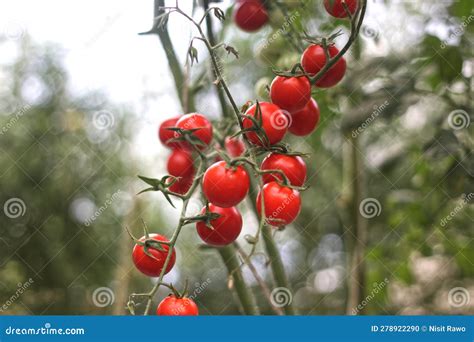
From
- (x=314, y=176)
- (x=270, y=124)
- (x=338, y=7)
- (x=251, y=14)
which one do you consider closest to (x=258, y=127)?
(x=270, y=124)

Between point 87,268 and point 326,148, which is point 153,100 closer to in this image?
point 326,148

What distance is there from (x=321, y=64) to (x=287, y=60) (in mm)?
296

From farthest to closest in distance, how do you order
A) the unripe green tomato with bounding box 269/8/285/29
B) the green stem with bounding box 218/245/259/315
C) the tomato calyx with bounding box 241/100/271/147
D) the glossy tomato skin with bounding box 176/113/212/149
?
the unripe green tomato with bounding box 269/8/285/29 < the green stem with bounding box 218/245/259/315 < the glossy tomato skin with bounding box 176/113/212/149 < the tomato calyx with bounding box 241/100/271/147

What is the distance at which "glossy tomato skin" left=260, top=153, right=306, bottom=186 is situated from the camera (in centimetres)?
65

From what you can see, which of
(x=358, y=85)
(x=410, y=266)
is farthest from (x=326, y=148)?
(x=358, y=85)

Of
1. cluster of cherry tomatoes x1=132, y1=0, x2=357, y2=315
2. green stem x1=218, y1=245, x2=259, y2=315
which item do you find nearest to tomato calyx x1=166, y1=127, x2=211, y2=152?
cluster of cherry tomatoes x1=132, y1=0, x2=357, y2=315

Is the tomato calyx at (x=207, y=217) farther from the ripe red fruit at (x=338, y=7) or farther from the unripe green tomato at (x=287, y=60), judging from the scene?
the unripe green tomato at (x=287, y=60)

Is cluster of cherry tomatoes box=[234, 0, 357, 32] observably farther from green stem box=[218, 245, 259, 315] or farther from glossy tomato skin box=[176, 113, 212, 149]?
green stem box=[218, 245, 259, 315]

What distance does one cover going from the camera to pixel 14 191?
2.30 metres

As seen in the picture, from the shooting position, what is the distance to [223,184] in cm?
60

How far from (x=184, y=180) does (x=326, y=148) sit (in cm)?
127

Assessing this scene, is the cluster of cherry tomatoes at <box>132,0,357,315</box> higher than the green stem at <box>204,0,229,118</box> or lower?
lower

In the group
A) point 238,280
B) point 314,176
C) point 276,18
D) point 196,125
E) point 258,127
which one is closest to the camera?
point 258,127

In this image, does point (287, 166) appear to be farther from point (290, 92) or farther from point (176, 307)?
point (176, 307)
